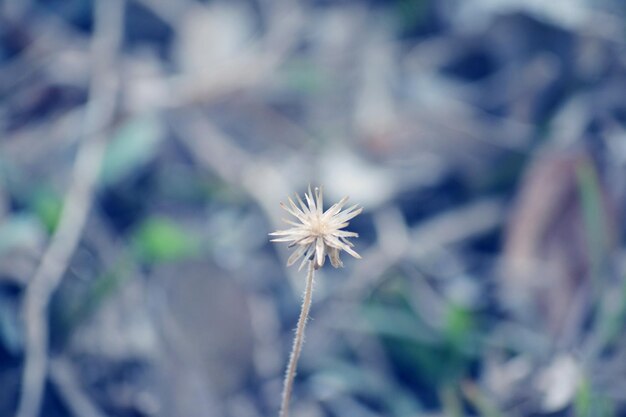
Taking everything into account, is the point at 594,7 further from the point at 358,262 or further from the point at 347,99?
the point at 358,262

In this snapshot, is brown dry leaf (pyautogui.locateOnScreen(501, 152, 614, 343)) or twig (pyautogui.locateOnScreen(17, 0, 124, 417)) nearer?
twig (pyautogui.locateOnScreen(17, 0, 124, 417))

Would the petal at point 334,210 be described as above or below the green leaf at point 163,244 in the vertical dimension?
below

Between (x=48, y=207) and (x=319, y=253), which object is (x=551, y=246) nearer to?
(x=319, y=253)

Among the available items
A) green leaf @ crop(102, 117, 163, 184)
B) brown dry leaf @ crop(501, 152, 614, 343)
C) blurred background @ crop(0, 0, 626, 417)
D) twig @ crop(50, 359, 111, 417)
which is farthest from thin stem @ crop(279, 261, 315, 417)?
green leaf @ crop(102, 117, 163, 184)

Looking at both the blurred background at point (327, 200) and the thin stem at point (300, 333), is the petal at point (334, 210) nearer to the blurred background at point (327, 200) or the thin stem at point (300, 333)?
the thin stem at point (300, 333)

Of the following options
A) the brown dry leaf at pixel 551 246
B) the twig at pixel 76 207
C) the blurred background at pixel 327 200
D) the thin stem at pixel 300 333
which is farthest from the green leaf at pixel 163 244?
the brown dry leaf at pixel 551 246

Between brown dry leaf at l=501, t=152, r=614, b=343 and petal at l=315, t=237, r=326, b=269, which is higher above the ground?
brown dry leaf at l=501, t=152, r=614, b=343

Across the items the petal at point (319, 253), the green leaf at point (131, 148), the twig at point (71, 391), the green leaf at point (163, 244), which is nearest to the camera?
the petal at point (319, 253)

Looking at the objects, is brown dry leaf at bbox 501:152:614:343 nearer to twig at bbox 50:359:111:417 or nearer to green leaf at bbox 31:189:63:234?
twig at bbox 50:359:111:417
